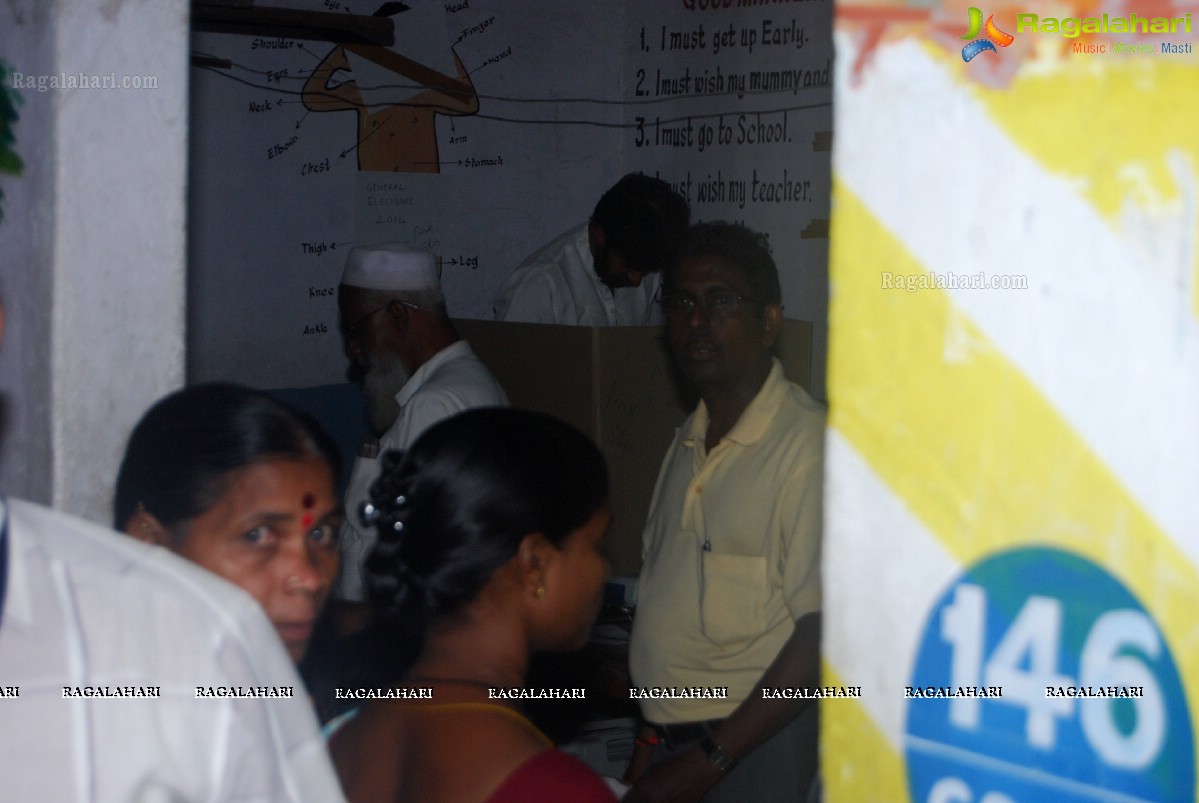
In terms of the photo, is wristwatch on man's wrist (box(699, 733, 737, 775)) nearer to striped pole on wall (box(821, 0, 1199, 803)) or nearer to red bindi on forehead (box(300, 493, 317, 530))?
red bindi on forehead (box(300, 493, 317, 530))

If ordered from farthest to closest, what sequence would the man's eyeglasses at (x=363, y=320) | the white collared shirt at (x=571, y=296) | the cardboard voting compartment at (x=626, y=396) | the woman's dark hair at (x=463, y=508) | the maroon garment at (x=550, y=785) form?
1. the white collared shirt at (x=571, y=296)
2. the cardboard voting compartment at (x=626, y=396)
3. the man's eyeglasses at (x=363, y=320)
4. the woman's dark hair at (x=463, y=508)
5. the maroon garment at (x=550, y=785)

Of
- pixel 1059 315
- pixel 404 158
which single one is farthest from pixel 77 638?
pixel 404 158

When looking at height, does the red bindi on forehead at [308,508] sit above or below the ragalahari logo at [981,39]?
below

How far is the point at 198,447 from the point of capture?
1854 mm

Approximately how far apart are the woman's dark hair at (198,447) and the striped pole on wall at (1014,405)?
3.32ft

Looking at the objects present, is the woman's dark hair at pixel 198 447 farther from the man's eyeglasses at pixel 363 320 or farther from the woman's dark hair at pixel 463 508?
the man's eyeglasses at pixel 363 320

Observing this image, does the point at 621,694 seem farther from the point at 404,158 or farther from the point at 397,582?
the point at 404,158

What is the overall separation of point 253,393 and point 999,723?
1317 mm

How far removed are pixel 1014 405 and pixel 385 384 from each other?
2.77 m

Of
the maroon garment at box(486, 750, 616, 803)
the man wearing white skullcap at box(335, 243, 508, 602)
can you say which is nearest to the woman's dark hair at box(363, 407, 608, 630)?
the maroon garment at box(486, 750, 616, 803)

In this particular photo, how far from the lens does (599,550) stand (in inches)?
74.4

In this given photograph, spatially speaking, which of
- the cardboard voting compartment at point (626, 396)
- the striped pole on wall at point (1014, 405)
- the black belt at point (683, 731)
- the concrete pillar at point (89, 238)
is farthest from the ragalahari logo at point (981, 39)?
the cardboard voting compartment at point (626, 396)

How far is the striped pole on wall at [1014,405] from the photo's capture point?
3.31 ft

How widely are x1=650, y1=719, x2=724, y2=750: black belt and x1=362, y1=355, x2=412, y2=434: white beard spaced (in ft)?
4.59
